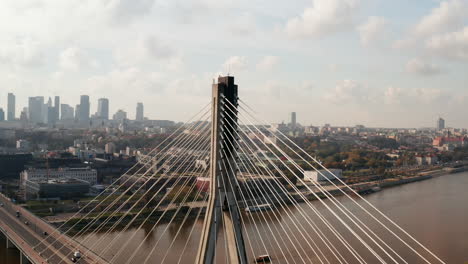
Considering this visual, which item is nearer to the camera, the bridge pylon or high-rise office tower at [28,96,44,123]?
the bridge pylon

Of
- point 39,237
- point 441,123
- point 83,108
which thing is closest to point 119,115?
point 83,108

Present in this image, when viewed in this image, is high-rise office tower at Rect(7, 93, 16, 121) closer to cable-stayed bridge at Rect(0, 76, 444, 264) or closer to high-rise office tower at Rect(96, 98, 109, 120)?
high-rise office tower at Rect(96, 98, 109, 120)

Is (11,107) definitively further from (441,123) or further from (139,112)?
(441,123)

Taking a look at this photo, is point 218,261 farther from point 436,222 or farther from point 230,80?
point 436,222

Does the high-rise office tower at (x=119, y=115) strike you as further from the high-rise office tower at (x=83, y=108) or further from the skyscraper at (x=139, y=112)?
the high-rise office tower at (x=83, y=108)

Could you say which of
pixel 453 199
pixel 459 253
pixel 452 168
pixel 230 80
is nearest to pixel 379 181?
pixel 453 199

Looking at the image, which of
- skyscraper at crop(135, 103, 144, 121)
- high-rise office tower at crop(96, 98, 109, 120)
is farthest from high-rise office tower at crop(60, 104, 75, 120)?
skyscraper at crop(135, 103, 144, 121)

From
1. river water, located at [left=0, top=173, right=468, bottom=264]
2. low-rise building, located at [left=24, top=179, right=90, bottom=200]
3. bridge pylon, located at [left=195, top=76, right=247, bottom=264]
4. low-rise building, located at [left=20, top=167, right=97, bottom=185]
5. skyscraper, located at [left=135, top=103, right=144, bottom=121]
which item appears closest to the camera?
bridge pylon, located at [left=195, top=76, right=247, bottom=264]
